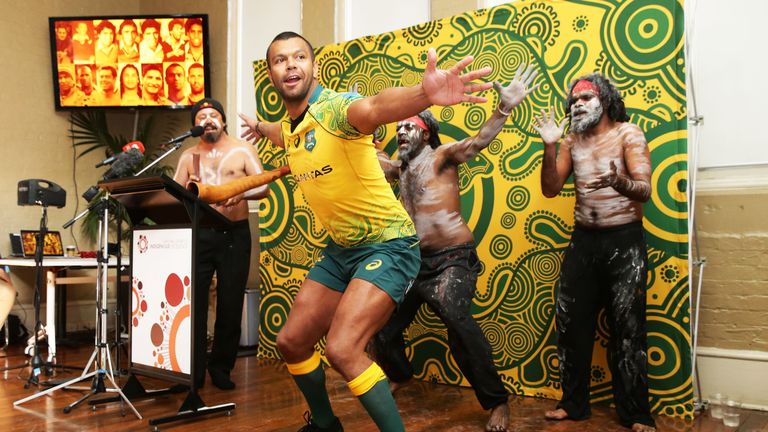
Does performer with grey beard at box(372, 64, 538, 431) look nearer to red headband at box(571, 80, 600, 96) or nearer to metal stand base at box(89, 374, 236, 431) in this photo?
red headband at box(571, 80, 600, 96)

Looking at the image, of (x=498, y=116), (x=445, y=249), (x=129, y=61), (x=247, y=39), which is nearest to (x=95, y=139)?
(x=129, y=61)

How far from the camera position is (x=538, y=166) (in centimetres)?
410

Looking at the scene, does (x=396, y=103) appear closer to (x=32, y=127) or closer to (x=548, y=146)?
(x=548, y=146)

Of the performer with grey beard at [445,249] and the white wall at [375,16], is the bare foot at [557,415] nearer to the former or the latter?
the performer with grey beard at [445,249]

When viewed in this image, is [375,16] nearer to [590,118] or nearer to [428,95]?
[590,118]

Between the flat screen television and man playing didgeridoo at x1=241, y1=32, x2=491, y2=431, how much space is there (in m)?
4.84

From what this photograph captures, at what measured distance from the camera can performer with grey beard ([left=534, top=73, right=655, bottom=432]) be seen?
3.40 meters

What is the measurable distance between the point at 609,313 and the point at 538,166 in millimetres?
1039

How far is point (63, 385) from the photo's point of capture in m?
4.12

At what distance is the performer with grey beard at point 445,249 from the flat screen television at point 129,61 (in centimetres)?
370

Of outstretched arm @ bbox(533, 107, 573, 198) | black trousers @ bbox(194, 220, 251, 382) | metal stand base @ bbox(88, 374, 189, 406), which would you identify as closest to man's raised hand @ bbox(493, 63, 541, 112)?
outstretched arm @ bbox(533, 107, 573, 198)

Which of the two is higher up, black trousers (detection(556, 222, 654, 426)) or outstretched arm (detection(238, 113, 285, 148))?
outstretched arm (detection(238, 113, 285, 148))

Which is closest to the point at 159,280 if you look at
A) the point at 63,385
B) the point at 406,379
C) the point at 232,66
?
the point at 63,385

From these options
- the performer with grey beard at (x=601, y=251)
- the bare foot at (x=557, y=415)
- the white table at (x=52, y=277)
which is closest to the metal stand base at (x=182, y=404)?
the white table at (x=52, y=277)
